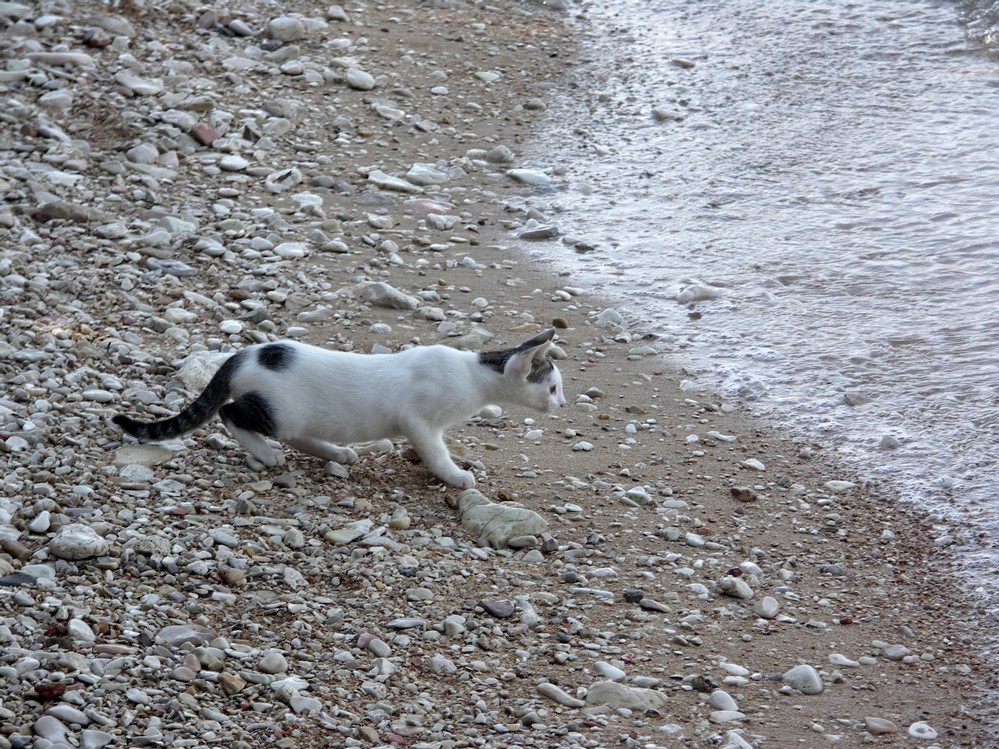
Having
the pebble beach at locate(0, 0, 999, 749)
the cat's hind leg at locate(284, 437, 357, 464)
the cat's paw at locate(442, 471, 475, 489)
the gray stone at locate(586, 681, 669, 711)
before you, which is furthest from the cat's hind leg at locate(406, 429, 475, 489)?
the gray stone at locate(586, 681, 669, 711)

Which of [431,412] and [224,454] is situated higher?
[431,412]

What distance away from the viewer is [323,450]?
5695 mm

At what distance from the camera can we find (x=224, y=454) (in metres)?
5.55

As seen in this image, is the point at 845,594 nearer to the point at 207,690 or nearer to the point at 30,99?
the point at 207,690

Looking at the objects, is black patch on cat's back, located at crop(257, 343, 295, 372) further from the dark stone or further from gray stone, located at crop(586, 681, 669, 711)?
gray stone, located at crop(586, 681, 669, 711)

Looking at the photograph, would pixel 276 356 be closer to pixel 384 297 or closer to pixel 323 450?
pixel 323 450

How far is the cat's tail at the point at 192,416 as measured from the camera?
525 centimetres

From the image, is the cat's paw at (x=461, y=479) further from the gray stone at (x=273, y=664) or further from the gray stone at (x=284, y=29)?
the gray stone at (x=284, y=29)

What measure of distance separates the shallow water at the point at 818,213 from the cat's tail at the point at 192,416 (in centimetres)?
278

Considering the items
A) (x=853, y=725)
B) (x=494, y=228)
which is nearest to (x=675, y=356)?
(x=494, y=228)

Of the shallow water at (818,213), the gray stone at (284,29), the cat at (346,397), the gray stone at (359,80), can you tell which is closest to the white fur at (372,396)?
the cat at (346,397)

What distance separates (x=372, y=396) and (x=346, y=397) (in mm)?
115

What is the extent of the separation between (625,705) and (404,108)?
6.86 metres

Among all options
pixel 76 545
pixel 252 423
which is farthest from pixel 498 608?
pixel 76 545
